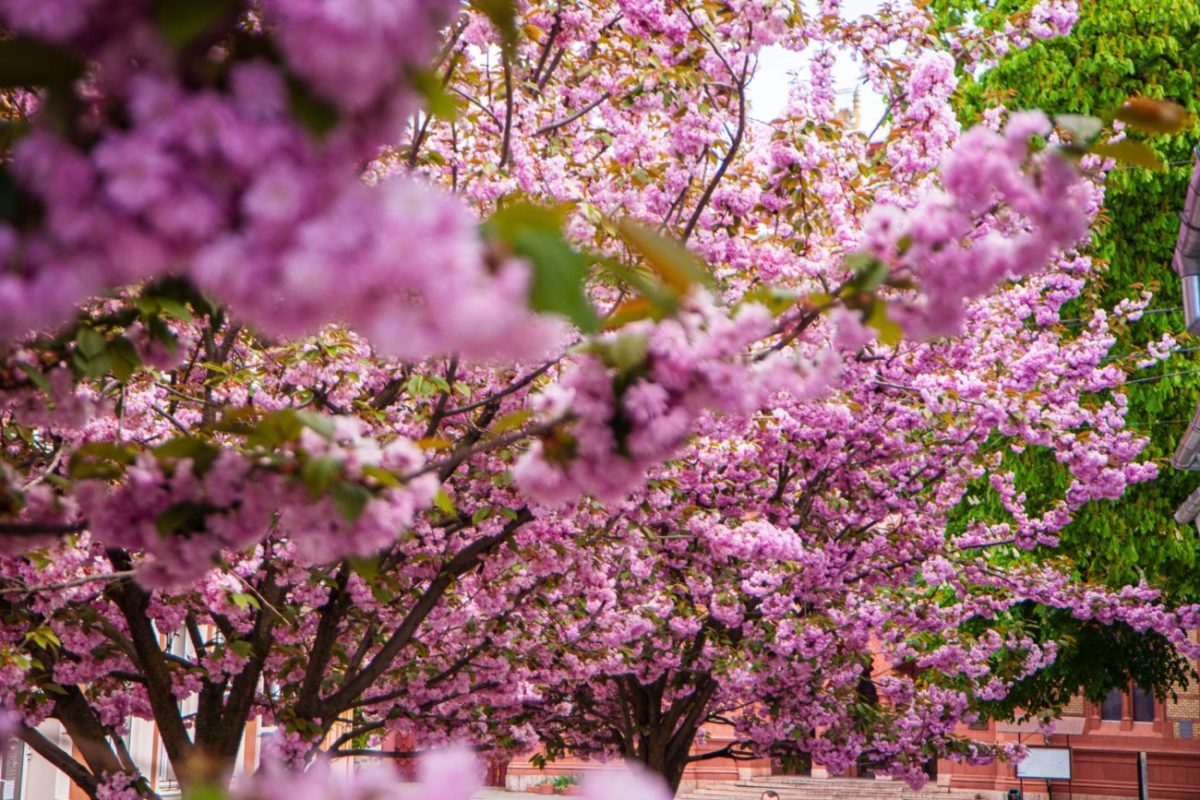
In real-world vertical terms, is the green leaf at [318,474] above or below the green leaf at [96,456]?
below

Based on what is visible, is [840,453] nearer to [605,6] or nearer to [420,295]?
[605,6]

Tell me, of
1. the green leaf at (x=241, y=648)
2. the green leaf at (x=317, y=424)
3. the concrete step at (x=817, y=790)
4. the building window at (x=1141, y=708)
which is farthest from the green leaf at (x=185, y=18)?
the building window at (x=1141, y=708)

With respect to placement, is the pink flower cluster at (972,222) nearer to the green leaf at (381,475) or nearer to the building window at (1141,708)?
the green leaf at (381,475)

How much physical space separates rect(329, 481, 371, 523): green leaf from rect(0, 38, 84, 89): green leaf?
899 mm

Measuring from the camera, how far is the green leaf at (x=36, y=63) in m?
1.42

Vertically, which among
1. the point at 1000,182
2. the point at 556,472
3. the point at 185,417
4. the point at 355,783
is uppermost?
the point at 185,417

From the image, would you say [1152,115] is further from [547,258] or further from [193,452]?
[193,452]

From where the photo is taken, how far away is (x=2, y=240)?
56.2 inches

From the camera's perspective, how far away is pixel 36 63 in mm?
1425

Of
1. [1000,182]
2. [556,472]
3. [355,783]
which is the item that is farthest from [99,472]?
[1000,182]

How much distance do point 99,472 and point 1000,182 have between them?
1.70 m

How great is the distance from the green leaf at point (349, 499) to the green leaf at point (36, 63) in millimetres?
899

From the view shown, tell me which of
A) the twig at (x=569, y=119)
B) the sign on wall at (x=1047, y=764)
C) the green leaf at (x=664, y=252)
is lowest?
the sign on wall at (x=1047, y=764)

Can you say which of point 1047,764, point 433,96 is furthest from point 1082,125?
point 1047,764
